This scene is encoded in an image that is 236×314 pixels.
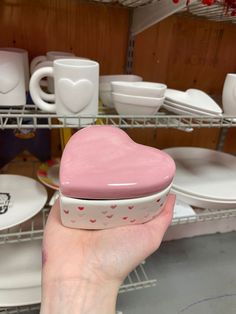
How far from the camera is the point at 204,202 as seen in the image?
0.72m

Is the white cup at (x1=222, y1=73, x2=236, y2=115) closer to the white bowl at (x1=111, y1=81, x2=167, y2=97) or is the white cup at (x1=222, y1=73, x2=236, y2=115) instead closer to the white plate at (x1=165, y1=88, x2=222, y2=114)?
the white plate at (x1=165, y1=88, x2=222, y2=114)

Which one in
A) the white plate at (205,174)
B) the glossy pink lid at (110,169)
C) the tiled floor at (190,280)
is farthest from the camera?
the tiled floor at (190,280)

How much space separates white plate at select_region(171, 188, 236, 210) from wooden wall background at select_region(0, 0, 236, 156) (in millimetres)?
350

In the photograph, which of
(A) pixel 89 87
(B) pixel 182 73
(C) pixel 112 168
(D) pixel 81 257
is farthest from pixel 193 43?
(D) pixel 81 257

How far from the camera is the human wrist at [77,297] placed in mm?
417

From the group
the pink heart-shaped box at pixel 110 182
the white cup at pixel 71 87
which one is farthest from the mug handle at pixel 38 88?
the pink heart-shaped box at pixel 110 182

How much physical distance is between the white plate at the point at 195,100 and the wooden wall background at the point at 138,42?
304mm

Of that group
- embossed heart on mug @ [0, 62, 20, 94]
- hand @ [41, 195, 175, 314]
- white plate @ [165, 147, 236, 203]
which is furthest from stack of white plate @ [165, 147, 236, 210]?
embossed heart on mug @ [0, 62, 20, 94]

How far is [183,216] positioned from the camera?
2.33 ft

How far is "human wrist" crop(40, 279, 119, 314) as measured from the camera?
16.4 inches

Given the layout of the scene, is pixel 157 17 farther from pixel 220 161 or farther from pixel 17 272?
pixel 17 272

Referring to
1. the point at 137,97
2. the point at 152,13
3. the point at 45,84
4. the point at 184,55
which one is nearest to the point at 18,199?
the point at 45,84

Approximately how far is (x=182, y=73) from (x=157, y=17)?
310 mm

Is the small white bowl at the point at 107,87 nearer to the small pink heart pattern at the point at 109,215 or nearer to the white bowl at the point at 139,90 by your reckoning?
the white bowl at the point at 139,90
